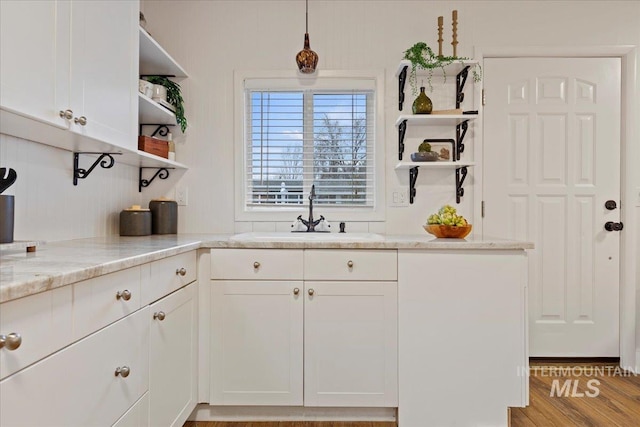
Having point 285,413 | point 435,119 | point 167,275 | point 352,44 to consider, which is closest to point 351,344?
point 285,413

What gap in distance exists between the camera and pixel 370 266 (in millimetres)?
1953

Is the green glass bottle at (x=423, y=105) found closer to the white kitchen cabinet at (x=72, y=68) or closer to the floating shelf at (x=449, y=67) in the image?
the floating shelf at (x=449, y=67)

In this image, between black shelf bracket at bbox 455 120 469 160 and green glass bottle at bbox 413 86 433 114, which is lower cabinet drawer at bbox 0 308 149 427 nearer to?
green glass bottle at bbox 413 86 433 114

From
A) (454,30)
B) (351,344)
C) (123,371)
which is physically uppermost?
(454,30)

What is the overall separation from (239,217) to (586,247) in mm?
2221

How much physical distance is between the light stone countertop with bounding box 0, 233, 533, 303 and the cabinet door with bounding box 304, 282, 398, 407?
0.21 m

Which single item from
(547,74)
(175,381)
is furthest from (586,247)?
(175,381)

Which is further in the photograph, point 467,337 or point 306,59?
point 306,59

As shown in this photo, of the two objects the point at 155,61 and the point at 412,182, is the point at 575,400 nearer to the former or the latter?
the point at 412,182

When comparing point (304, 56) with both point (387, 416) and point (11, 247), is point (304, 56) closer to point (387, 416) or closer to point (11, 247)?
point (11, 247)

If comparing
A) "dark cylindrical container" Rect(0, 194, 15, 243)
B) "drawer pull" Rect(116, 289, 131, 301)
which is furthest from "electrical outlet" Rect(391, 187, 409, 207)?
"dark cylindrical container" Rect(0, 194, 15, 243)

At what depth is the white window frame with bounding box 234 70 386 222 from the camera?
103 inches

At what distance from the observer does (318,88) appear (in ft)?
8.68

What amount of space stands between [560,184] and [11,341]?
2.86m
